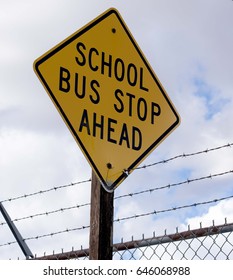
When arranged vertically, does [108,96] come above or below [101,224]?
above

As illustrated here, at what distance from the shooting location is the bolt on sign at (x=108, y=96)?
11.6 ft

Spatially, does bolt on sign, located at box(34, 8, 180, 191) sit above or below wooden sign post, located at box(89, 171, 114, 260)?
above

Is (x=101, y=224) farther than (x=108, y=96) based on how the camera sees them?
Yes

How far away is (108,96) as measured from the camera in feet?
12.1

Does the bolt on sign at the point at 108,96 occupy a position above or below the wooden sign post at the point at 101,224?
above

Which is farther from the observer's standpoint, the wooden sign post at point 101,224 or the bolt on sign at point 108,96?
the wooden sign post at point 101,224

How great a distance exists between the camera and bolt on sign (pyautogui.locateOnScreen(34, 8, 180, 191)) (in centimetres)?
355

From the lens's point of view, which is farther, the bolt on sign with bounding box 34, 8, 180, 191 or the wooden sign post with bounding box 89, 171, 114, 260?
the wooden sign post with bounding box 89, 171, 114, 260

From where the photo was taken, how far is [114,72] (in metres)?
3.79
